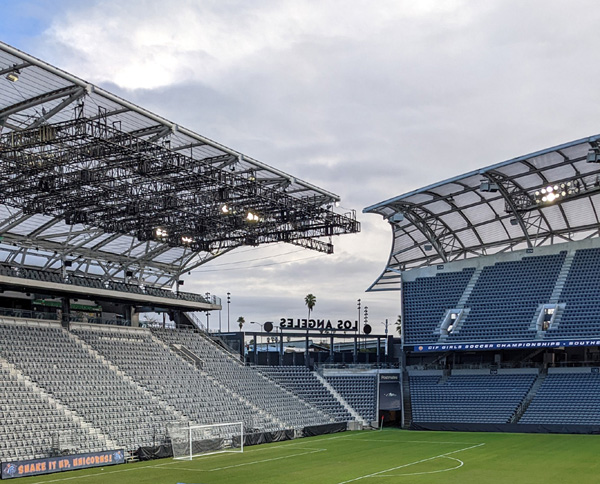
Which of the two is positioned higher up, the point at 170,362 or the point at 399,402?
the point at 170,362

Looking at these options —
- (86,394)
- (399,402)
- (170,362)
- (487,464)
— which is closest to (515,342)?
(399,402)

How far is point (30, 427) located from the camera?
35469mm

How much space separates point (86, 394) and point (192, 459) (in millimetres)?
7272

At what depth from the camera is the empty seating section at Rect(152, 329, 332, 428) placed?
5238 cm

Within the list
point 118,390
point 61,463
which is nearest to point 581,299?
point 118,390

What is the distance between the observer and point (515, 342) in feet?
176

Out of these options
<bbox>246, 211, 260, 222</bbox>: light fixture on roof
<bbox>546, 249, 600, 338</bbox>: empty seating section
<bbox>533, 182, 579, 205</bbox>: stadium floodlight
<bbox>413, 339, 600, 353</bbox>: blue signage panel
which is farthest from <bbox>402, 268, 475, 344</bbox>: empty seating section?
<bbox>246, 211, 260, 222</bbox>: light fixture on roof

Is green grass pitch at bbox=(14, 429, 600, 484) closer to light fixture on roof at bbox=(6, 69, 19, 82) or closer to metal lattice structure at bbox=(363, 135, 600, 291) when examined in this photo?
metal lattice structure at bbox=(363, 135, 600, 291)

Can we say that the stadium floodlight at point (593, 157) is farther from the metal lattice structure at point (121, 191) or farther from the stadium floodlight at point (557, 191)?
the metal lattice structure at point (121, 191)

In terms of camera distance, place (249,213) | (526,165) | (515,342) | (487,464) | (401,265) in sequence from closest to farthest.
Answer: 1. (487,464)
2. (249,213)
3. (526,165)
4. (515,342)
5. (401,265)

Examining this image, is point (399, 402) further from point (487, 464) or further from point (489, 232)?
point (487, 464)

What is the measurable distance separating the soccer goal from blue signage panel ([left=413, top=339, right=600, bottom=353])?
18.8 meters

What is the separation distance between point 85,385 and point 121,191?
37.3 feet

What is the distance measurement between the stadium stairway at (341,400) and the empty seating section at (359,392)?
0.24 metres
